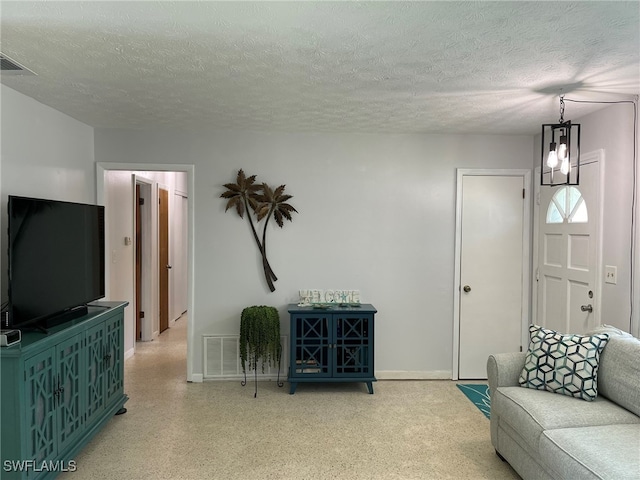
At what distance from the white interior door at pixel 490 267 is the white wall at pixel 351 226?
15 cm

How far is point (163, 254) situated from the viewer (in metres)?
6.14

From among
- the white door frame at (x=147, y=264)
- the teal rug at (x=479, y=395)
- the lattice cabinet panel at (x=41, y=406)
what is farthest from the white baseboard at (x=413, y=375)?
the white door frame at (x=147, y=264)

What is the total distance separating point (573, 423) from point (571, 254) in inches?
71.9

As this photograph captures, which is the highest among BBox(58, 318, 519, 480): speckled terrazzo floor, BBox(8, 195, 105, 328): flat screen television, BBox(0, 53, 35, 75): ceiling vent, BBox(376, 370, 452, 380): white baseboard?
BBox(0, 53, 35, 75): ceiling vent

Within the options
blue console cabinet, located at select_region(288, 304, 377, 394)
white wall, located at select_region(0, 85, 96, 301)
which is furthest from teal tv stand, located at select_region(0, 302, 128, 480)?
blue console cabinet, located at select_region(288, 304, 377, 394)

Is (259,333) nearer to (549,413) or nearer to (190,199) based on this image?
(190,199)

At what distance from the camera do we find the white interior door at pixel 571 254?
3338mm

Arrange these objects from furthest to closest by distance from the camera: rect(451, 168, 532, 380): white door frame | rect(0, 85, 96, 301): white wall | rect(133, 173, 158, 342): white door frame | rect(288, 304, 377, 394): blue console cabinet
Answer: rect(133, 173, 158, 342): white door frame
rect(451, 168, 532, 380): white door frame
rect(288, 304, 377, 394): blue console cabinet
rect(0, 85, 96, 301): white wall

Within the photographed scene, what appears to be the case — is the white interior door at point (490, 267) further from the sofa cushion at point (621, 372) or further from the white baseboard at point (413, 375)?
the sofa cushion at point (621, 372)

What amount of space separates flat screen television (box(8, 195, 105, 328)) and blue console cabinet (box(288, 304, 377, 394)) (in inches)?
65.9

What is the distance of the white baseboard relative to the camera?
4.20 m

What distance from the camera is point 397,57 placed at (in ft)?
7.64
